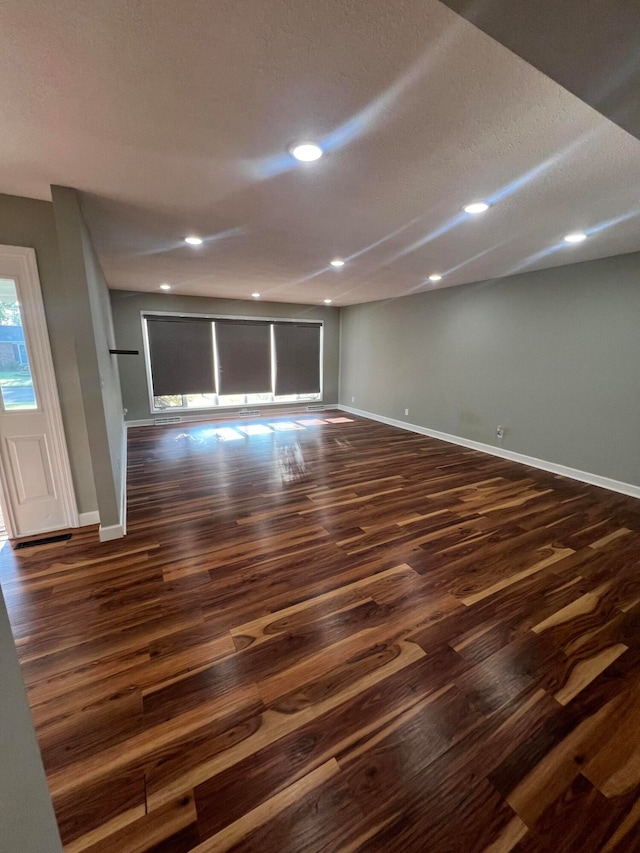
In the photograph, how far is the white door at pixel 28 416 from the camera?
97.6 inches

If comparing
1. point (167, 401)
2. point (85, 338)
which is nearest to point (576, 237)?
point (85, 338)

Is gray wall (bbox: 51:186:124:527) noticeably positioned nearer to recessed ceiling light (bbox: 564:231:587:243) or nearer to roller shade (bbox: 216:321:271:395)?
recessed ceiling light (bbox: 564:231:587:243)

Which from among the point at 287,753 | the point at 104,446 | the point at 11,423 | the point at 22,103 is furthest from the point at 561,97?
the point at 11,423

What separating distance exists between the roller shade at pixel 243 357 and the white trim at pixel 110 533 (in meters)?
4.72

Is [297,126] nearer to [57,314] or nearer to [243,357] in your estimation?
[57,314]

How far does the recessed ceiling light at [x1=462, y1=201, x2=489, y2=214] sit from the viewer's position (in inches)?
92.8

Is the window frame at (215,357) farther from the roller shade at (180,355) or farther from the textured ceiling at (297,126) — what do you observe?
the textured ceiling at (297,126)

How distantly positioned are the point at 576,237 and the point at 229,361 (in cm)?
587

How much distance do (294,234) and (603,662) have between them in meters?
3.55

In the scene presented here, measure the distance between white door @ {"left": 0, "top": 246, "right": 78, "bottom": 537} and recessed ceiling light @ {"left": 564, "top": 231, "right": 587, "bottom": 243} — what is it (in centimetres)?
431

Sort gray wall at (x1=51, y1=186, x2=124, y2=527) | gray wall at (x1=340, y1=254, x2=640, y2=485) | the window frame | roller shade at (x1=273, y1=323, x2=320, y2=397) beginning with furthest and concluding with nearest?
1. roller shade at (x1=273, y1=323, x2=320, y2=397)
2. the window frame
3. gray wall at (x1=340, y1=254, x2=640, y2=485)
4. gray wall at (x1=51, y1=186, x2=124, y2=527)

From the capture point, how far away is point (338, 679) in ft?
5.10

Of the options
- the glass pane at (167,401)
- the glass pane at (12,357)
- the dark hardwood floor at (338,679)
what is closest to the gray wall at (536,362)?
the dark hardwood floor at (338,679)

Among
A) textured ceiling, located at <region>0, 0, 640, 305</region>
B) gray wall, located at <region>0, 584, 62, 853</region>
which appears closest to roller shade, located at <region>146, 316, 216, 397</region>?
textured ceiling, located at <region>0, 0, 640, 305</region>
